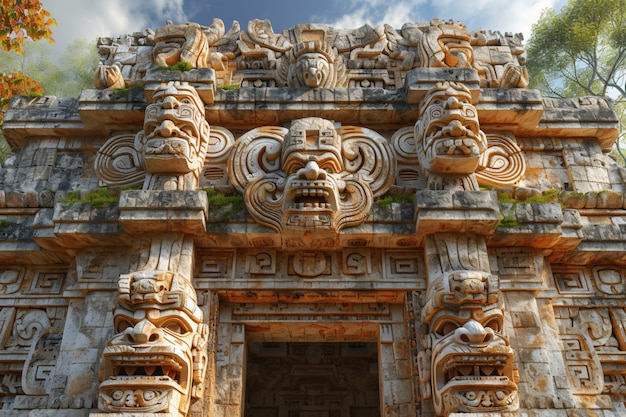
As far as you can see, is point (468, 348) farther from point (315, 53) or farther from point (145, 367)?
point (315, 53)

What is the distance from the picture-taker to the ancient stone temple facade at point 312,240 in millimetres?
5484

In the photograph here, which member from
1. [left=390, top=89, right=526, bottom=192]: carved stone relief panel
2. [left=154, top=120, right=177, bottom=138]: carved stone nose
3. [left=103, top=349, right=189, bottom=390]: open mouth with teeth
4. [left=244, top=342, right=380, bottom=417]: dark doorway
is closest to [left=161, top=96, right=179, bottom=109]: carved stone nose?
[left=154, top=120, right=177, bottom=138]: carved stone nose

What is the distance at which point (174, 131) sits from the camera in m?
6.52

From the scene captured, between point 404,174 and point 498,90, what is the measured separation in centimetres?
201

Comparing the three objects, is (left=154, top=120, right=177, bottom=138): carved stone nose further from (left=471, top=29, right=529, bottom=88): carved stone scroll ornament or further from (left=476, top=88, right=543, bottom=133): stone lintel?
(left=471, top=29, right=529, bottom=88): carved stone scroll ornament

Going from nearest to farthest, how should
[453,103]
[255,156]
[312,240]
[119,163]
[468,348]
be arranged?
[468,348], [312,240], [453,103], [255,156], [119,163]

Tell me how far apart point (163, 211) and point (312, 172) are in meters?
1.74

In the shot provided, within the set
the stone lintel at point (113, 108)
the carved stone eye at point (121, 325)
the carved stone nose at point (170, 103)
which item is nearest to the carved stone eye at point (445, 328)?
the carved stone eye at point (121, 325)

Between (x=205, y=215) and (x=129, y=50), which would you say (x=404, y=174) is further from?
(x=129, y=50)

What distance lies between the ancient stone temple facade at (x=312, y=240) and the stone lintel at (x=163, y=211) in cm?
2

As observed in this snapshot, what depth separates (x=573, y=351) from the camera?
6.16 m

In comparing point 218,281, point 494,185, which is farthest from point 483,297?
point 218,281

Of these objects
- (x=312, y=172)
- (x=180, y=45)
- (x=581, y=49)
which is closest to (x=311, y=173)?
(x=312, y=172)

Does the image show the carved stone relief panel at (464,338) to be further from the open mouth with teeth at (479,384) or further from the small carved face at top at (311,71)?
the small carved face at top at (311,71)
